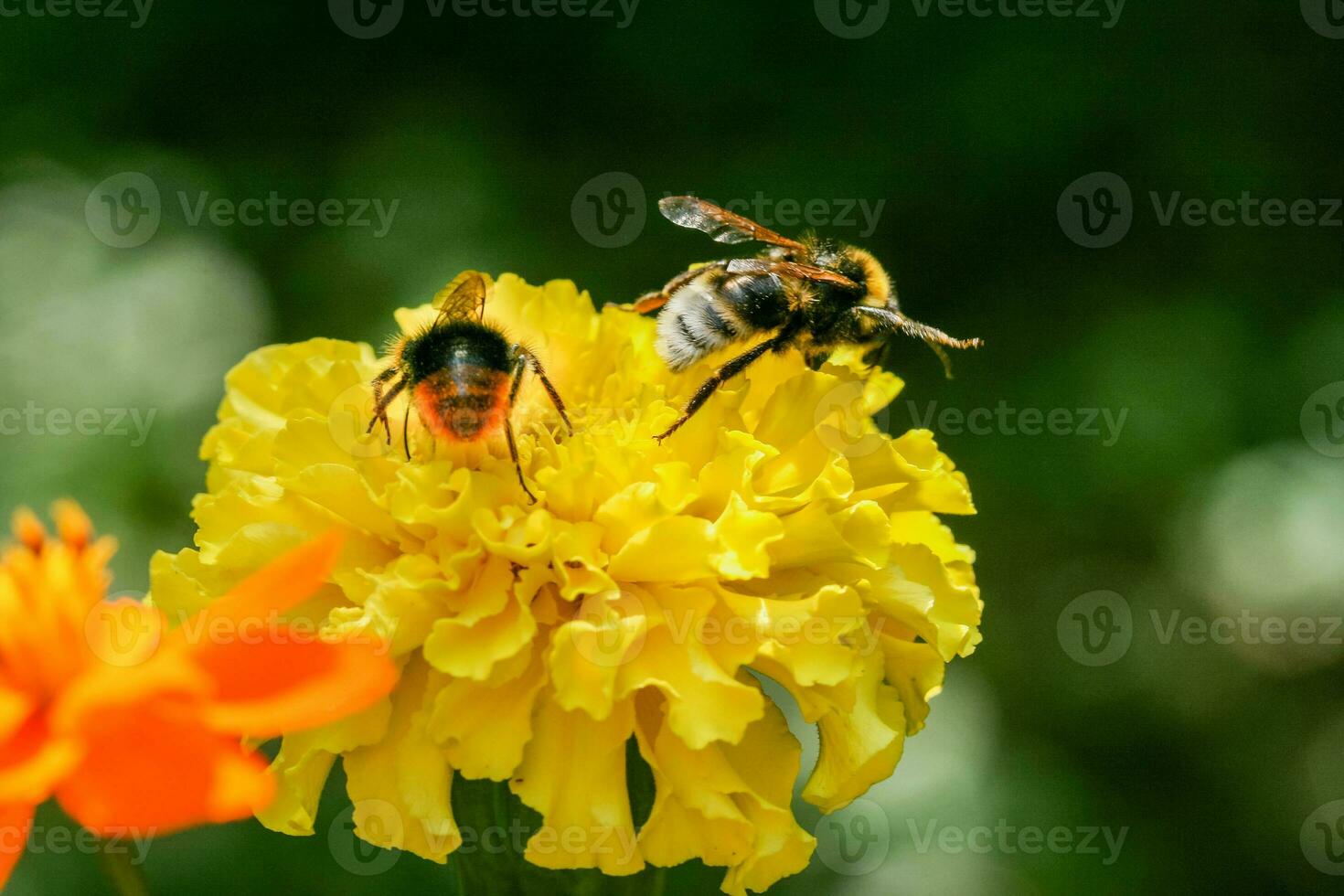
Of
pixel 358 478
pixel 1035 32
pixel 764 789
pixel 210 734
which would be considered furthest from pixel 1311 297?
pixel 210 734

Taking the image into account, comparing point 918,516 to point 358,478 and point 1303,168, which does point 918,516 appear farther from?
point 1303,168

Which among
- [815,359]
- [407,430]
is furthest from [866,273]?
[407,430]

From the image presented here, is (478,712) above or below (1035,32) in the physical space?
below

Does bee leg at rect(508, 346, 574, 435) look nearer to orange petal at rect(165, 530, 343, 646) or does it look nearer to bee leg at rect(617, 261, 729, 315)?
bee leg at rect(617, 261, 729, 315)
